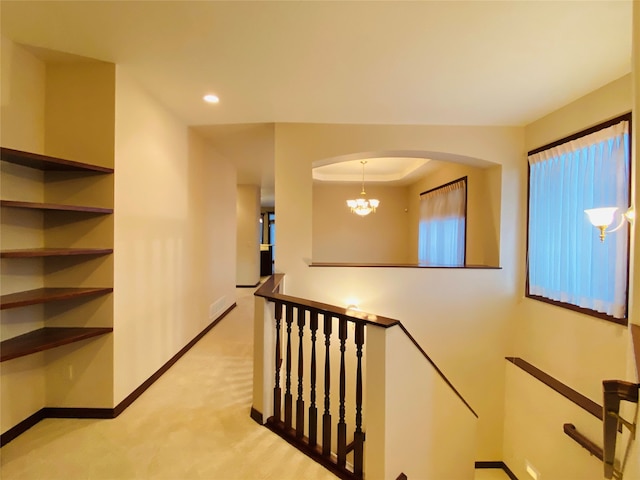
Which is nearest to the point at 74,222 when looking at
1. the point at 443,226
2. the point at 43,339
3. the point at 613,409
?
the point at 43,339

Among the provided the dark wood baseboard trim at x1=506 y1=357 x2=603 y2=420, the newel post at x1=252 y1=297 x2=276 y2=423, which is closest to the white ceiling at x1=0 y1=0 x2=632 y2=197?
the newel post at x1=252 y1=297 x2=276 y2=423

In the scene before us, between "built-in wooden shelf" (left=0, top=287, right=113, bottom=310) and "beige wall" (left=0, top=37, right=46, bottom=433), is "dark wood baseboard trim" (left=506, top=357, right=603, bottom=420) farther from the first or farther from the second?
"beige wall" (left=0, top=37, right=46, bottom=433)

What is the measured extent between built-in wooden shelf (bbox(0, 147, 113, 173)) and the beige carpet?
5.99 ft

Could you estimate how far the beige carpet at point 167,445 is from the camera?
1643 millimetres

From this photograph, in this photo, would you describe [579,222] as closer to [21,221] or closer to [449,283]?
[449,283]

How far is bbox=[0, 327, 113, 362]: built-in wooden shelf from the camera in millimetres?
1717

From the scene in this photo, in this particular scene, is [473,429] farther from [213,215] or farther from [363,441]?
→ [213,215]

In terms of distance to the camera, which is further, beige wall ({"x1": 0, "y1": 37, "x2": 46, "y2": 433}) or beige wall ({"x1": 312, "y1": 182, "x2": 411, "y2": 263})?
beige wall ({"x1": 312, "y1": 182, "x2": 411, "y2": 263})

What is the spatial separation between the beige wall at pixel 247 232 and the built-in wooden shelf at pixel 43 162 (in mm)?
5291

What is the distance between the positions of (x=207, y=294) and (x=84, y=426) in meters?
2.22

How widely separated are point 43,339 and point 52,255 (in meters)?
0.57

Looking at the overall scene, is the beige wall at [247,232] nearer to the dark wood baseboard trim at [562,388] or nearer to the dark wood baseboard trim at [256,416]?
the dark wood baseboard trim at [256,416]

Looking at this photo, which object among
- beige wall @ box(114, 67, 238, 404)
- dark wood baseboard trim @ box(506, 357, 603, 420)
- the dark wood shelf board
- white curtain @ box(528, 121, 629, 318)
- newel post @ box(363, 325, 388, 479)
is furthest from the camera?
dark wood baseboard trim @ box(506, 357, 603, 420)

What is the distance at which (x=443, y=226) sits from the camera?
5.13m
